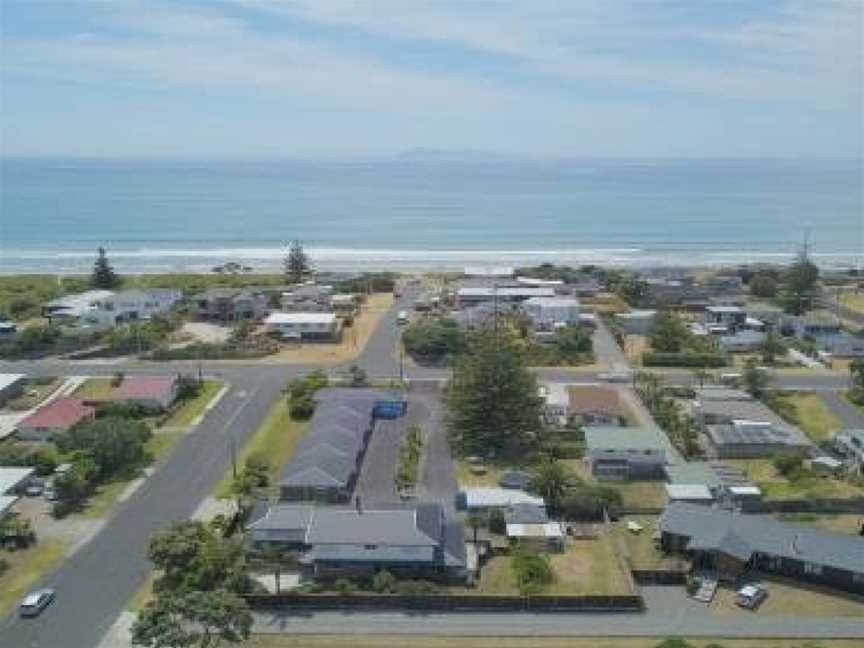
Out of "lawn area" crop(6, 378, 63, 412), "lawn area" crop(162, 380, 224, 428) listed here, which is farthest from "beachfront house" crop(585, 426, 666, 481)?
"lawn area" crop(6, 378, 63, 412)

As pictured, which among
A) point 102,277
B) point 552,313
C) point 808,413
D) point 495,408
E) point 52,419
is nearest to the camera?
point 495,408

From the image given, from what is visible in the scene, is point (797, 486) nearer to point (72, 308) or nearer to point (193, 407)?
point (193, 407)

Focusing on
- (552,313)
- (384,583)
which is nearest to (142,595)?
(384,583)

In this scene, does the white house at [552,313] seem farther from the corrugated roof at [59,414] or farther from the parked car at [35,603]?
the parked car at [35,603]

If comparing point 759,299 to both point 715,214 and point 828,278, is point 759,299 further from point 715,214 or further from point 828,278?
point 715,214

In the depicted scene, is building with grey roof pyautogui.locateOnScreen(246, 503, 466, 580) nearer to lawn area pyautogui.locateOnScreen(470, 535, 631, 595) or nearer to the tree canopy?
lawn area pyautogui.locateOnScreen(470, 535, 631, 595)

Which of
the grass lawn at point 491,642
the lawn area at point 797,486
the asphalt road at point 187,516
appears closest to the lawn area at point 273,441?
the asphalt road at point 187,516
